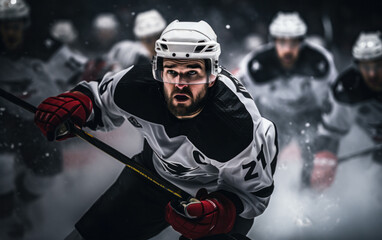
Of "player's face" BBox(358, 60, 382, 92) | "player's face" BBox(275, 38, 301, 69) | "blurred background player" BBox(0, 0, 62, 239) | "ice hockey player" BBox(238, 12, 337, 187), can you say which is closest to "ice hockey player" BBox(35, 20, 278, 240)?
"blurred background player" BBox(0, 0, 62, 239)

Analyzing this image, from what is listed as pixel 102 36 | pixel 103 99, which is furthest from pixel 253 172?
pixel 102 36

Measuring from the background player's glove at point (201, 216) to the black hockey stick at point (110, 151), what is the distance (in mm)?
170

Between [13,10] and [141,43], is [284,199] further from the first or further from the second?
[13,10]

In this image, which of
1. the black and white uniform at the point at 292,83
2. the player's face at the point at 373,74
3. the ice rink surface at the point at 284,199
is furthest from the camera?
the black and white uniform at the point at 292,83

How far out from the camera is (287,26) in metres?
4.17

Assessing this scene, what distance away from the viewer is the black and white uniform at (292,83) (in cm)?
390

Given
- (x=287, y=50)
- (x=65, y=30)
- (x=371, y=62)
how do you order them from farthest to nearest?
(x=65, y=30) < (x=287, y=50) < (x=371, y=62)

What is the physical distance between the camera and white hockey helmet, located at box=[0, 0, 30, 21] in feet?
11.0

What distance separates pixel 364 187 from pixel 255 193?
2.18 m

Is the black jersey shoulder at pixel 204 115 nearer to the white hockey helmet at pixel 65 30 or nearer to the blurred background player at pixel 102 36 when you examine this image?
the blurred background player at pixel 102 36

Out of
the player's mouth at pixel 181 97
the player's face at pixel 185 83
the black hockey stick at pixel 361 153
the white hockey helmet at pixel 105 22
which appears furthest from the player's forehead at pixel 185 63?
the white hockey helmet at pixel 105 22

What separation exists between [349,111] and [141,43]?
1.91 metres

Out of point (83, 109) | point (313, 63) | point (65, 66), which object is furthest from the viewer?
point (313, 63)

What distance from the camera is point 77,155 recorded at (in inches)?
141
